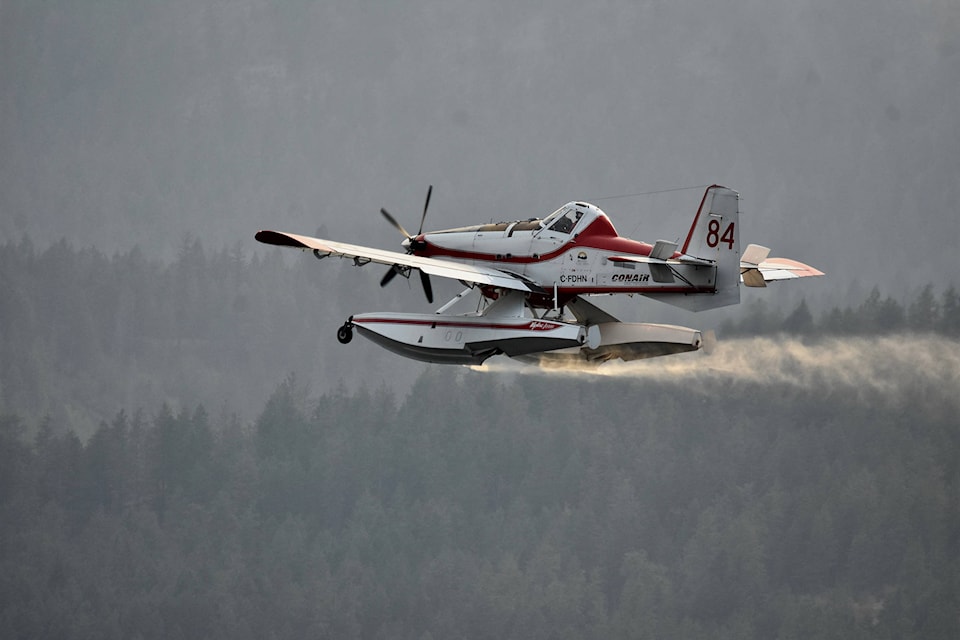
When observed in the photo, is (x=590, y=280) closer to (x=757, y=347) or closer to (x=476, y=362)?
(x=476, y=362)

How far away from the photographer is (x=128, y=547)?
17738 cm

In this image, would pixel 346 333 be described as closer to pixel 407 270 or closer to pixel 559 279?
pixel 407 270

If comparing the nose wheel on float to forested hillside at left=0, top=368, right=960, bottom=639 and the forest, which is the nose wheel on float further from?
forested hillside at left=0, top=368, right=960, bottom=639

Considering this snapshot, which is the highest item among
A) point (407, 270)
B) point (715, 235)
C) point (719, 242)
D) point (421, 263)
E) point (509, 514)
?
point (715, 235)

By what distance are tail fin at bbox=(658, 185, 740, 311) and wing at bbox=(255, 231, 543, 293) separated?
397 cm

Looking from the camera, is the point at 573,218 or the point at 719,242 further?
the point at 573,218

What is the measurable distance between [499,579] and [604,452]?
919 inches

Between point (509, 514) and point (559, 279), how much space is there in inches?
5462

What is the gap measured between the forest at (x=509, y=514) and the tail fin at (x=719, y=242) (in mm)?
101085

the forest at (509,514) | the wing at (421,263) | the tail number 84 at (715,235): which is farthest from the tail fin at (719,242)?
the forest at (509,514)

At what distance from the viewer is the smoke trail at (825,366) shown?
47781 mm

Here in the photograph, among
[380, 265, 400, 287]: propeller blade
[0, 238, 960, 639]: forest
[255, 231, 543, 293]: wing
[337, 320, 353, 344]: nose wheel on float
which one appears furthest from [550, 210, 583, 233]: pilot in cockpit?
[0, 238, 960, 639]: forest

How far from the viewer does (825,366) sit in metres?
120

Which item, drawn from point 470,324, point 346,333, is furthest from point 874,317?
point 346,333
